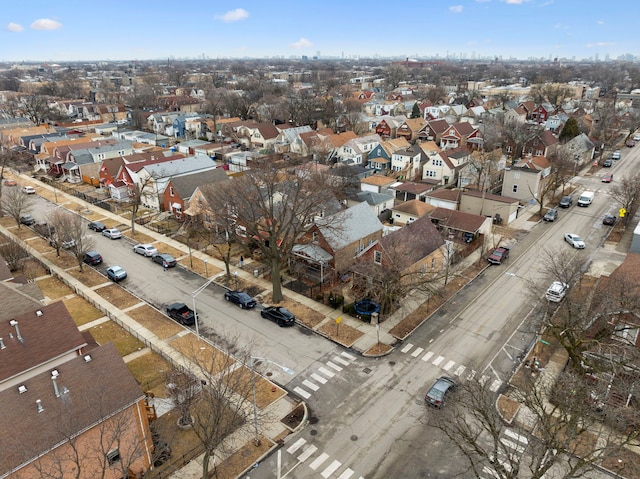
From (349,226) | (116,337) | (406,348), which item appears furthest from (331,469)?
(349,226)

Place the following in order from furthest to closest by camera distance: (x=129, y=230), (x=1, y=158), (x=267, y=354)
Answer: (x=1, y=158)
(x=129, y=230)
(x=267, y=354)

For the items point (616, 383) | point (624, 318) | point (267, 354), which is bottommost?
point (267, 354)

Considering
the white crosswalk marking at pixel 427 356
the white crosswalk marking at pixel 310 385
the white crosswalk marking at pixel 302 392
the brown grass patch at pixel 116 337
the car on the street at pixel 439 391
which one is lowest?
the white crosswalk marking at pixel 302 392

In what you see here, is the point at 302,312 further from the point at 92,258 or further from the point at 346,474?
the point at 92,258

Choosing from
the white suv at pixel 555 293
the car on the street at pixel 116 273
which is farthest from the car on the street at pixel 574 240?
the car on the street at pixel 116 273

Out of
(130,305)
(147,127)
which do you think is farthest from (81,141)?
(130,305)

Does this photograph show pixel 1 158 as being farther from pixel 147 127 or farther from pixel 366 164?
pixel 366 164

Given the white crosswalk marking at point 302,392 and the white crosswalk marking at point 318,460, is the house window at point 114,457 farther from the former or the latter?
the white crosswalk marking at point 302,392
